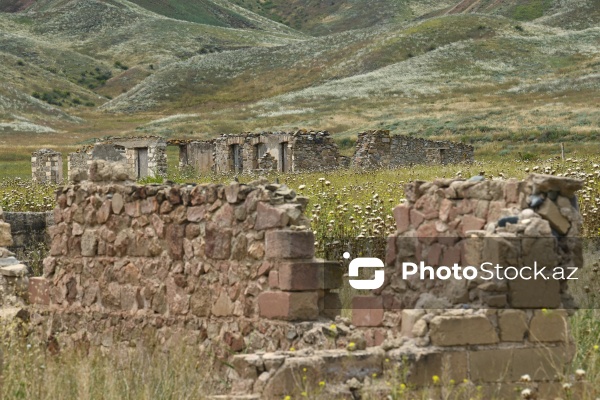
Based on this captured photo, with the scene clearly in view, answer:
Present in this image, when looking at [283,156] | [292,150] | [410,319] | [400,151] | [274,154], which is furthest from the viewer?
[400,151]

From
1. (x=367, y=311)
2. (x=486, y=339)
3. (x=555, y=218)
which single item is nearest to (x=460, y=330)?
(x=486, y=339)

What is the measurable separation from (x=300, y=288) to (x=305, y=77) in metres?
90.0

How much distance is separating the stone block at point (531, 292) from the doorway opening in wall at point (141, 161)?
26550 mm

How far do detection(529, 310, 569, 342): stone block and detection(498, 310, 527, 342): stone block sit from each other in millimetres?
67

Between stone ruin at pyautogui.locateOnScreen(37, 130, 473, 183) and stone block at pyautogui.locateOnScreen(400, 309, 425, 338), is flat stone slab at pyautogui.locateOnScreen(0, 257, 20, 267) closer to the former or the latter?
stone block at pyautogui.locateOnScreen(400, 309, 425, 338)

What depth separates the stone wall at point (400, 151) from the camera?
101 feet

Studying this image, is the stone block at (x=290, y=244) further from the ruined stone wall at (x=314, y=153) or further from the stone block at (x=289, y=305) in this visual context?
the ruined stone wall at (x=314, y=153)

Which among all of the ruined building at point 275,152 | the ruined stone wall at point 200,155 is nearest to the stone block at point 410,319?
the ruined building at point 275,152

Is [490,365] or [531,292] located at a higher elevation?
[531,292]

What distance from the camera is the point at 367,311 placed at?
883cm

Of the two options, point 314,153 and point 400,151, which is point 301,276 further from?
point 400,151

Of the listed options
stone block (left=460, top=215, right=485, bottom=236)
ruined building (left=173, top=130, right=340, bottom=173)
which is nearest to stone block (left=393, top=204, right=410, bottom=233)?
stone block (left=460, top=215, right=485, bottom=236)

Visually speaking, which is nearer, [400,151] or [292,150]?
[292,150]

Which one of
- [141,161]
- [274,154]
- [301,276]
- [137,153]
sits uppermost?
[137,153]
